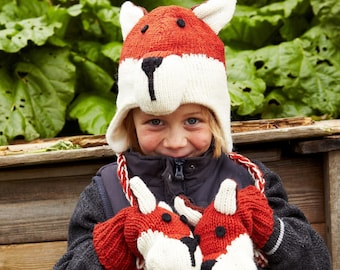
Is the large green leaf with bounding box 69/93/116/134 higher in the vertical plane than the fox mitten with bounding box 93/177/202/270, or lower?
lower

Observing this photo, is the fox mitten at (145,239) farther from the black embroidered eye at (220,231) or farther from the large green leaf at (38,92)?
the large green leaf at (38,92)

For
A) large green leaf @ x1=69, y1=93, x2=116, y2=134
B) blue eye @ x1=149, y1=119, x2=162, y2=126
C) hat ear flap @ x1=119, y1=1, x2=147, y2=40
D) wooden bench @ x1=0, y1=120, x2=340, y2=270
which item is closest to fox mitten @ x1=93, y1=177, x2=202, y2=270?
blue eye @ x1=149, y1=119, x2=162, y2=126

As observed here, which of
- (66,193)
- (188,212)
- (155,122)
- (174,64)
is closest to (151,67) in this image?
(174,64)

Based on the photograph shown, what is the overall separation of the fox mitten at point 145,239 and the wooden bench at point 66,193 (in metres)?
0.70

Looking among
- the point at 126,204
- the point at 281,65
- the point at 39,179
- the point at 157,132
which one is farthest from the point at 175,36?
the point at 281,65

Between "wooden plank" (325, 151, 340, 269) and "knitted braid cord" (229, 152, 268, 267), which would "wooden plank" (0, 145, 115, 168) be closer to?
"knitted braid cord" (229, 152, 268, 267)

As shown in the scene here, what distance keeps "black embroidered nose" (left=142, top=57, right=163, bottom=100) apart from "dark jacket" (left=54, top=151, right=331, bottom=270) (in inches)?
8.4

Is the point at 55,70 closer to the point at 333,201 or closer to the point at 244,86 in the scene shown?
the point at 244,86

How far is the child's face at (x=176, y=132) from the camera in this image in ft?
6.87

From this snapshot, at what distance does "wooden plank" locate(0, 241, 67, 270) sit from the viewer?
2760 mm

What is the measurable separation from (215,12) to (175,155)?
447 millimetres

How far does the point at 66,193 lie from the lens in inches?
108

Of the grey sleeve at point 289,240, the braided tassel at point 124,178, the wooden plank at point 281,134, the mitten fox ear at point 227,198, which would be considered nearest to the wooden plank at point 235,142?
the wooden plank at point 281,134

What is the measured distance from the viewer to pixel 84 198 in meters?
2.26
